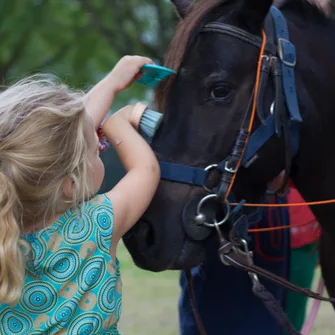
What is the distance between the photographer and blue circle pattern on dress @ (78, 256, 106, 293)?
1904 millimetres

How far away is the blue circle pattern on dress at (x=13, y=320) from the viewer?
1.88 meters

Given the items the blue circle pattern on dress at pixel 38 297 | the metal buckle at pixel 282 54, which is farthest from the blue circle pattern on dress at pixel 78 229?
the metal buckle at pixel 282 54

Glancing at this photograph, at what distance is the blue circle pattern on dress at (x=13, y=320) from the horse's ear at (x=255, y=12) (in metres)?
1.23

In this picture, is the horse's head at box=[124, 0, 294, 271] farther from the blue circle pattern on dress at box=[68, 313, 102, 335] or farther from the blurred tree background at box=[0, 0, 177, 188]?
the blurred tree background at box=[0, 0, 177, 188]

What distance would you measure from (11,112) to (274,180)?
46.9 inches

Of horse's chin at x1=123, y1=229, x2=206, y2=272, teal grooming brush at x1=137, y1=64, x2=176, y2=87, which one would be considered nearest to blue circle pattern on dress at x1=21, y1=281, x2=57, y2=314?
horse's chin at x1=123, y1=229, x2=206, y2=272

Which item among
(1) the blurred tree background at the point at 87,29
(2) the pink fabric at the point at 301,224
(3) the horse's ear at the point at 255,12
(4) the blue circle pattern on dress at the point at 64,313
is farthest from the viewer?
(1) the blurred tree background at the point at 87,29

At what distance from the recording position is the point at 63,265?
1.90 m

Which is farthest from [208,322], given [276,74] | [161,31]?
[161,31]

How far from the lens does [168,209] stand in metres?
2.42

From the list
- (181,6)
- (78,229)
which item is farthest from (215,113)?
(78,229)

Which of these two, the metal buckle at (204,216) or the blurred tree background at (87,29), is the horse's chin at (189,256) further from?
the blurred tree background at (87,29)

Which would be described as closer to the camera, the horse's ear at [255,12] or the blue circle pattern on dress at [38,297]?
the blue circle pattern on dress at [38,297]

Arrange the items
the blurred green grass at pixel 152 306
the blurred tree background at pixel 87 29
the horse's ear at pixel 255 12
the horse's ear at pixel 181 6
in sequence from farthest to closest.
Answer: the blurred tree background at pixel 87 29, the blurred green grass at pixel 152 306, the horse's ear at pixel 181 6, the horse's ear at pixel 255 12
